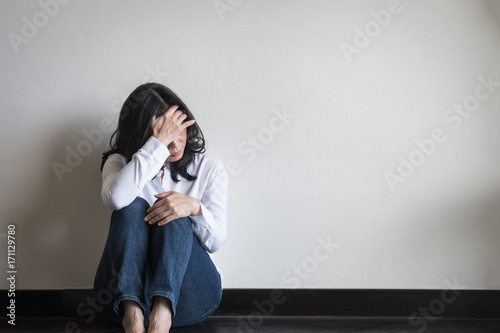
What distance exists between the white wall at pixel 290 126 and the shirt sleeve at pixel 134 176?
0.38 meters

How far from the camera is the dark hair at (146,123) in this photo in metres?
1.49

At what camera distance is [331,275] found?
5.75 ft

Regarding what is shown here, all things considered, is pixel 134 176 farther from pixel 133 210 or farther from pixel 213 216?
pixel 213 216

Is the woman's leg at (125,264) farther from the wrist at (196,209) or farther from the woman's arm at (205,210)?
the wrist at (196,209)

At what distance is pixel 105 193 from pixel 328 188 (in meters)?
0.85

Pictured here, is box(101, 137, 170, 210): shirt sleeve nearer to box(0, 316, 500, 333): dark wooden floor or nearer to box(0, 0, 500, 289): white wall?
box(0, 0, 500, 289): white wall

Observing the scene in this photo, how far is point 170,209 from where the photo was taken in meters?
1.33

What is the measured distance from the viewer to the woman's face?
151 cm

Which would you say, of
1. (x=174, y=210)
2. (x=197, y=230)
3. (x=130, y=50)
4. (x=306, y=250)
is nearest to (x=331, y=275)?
(x=306, y=250)

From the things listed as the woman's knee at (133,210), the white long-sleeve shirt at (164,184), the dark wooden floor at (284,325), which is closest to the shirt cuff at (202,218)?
the white long-sleeve shirt at (164,184)

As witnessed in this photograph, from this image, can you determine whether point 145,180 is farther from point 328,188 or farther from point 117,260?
point 328,188

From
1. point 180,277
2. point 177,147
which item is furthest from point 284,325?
point 177,147

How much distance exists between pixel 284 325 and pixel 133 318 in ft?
2.17

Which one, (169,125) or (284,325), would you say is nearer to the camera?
(169,125)
